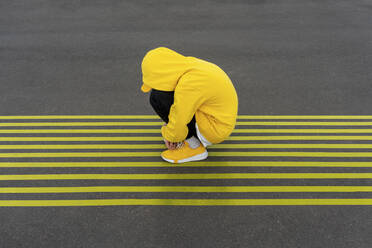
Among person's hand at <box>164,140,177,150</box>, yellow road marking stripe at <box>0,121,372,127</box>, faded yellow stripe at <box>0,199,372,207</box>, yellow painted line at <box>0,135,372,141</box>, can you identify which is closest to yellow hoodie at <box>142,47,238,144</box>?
person's hand at <box>164,140,177,150</box>

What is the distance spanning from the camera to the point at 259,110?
4.24 m

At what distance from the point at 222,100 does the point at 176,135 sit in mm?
586

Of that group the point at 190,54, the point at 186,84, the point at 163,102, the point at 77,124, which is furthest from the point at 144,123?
the point at 190,54

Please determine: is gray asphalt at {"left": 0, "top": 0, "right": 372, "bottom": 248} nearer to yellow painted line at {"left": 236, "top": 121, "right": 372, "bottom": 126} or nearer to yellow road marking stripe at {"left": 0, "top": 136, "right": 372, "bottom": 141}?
yellow painted line at {"left": 236, "top": 121, "right": 372, "bottom": 126}

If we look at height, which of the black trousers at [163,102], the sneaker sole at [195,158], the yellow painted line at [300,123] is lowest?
the sneaker sole at [195,158]

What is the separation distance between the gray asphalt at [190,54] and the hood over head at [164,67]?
1278 mm

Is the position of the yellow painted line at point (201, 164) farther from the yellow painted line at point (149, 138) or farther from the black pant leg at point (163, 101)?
the black pant leg at point (163, 101)

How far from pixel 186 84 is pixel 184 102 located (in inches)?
6.8

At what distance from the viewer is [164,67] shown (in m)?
2.70

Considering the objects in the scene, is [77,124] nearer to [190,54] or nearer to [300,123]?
[190,54]

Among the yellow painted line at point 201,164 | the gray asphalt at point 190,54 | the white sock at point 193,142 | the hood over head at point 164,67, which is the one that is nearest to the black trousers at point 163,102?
the white sock at point 193,142

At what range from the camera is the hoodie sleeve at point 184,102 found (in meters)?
2.64

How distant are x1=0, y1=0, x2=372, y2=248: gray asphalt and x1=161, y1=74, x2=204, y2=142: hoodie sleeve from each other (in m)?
0.85
